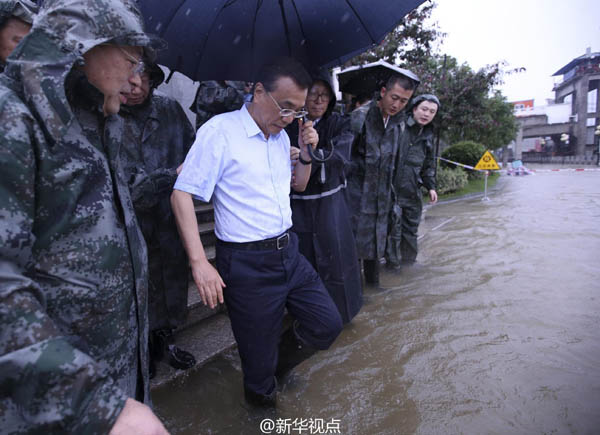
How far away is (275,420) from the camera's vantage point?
223 cm

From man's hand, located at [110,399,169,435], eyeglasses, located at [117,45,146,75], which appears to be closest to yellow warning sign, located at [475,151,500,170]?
eyeglasses, located at [117,45,146,75]

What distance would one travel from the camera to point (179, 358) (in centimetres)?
262

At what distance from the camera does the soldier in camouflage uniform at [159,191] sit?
223 centimetres

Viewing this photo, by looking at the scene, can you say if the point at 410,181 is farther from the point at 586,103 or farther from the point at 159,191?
the point at 586,103

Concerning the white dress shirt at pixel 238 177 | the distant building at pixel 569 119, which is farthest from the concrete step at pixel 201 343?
the distant building at pixel 569 119

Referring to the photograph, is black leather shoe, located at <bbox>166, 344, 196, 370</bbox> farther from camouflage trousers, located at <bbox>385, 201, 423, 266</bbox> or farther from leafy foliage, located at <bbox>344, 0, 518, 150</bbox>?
leafy foliage, located at <bbox>344, 0, 518, 150</bbox>

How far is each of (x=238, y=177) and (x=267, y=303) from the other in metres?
0.66

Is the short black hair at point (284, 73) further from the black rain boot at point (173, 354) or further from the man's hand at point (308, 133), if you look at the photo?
the black rain boot at point (173, 354)

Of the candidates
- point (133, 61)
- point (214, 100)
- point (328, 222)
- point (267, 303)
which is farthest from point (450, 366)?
point (133, 61)

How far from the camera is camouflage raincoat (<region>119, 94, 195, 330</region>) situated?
7.43 ft

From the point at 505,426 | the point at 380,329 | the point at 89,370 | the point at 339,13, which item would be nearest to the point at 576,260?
the point at 380,329

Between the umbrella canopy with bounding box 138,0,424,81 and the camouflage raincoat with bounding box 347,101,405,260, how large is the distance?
4.59 ft

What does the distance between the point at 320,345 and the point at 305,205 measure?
942mm

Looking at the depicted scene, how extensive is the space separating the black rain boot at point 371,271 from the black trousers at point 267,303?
2170mm
